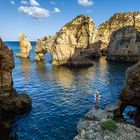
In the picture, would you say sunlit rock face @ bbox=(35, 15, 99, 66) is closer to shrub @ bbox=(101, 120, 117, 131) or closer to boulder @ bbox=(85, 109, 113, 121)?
boulder @ bbox=(85, 109, 113, 121)

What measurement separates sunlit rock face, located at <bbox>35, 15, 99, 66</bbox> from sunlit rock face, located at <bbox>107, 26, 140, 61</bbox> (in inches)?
458

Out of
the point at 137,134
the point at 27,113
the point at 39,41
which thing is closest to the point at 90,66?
the point at 39,41

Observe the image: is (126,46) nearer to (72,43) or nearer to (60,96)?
(72,43)

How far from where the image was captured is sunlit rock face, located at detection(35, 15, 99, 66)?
110m

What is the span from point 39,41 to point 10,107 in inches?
3452

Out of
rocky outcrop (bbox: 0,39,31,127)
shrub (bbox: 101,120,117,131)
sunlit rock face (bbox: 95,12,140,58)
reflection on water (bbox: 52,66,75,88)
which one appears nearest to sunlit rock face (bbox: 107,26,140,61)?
sunlit rock face (bbox: 95,12,140,58)

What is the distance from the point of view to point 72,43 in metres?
111

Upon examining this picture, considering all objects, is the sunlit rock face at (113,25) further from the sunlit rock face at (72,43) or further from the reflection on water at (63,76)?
the reflection on water at (63,76)

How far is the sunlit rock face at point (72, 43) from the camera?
10981 cm

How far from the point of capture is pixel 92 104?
53688 millimetres

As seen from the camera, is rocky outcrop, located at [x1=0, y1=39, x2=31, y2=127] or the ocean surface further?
rocky outcrop, located at [x1=0, y1=39, x2=31, y2=127]

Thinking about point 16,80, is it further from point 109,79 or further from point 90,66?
point 90,66

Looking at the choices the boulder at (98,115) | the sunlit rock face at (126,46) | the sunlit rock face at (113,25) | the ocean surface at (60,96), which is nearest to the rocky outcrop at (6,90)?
Result: the ocean surface at (60,96)

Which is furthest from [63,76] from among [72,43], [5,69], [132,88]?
[132,88]
